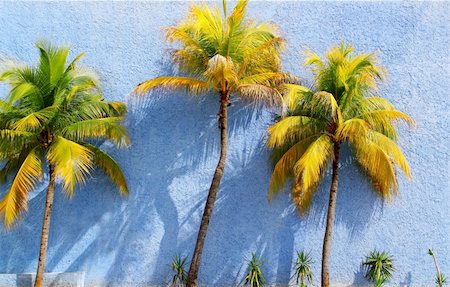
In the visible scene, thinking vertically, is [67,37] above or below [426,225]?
above

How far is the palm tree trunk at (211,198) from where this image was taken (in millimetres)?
10859

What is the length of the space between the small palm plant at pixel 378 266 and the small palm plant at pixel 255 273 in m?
2.45

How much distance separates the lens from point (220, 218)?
1199 cm

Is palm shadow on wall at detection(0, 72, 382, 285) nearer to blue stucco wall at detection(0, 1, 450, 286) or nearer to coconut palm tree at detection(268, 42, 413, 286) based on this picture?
blue stucco wall at detection(0, 1, 450, 286)

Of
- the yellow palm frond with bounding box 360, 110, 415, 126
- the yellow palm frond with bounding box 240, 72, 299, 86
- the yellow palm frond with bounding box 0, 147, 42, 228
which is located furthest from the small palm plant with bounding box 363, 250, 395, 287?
the yellow palm frond with bounding box 0, 147, 42, 228

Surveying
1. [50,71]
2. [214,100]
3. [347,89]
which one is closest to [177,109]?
[214,100]

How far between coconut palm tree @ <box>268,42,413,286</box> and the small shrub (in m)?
2.66

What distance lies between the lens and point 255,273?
11453mm

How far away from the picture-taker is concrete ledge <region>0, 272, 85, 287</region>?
458 inches

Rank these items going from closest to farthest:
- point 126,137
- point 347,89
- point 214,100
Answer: point 347,89 < point 126,137 < point 214,100

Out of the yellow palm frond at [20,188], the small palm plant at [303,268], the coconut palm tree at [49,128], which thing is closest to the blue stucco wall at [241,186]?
the small palm plant at [303,268]

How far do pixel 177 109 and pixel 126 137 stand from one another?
5.01 feet

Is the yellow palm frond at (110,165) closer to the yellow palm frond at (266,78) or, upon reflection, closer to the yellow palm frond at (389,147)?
the yellow palm frond at (266,78)

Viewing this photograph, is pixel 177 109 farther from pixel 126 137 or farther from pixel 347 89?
pixel 347 89
